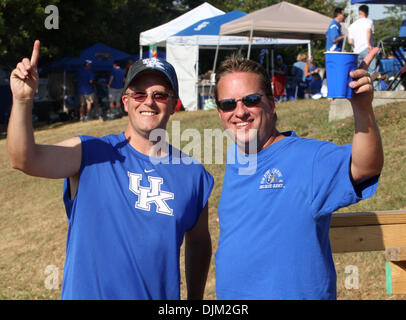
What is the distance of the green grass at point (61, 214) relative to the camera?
5.26 meters

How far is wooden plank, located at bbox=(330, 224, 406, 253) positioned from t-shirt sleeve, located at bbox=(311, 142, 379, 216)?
94cm

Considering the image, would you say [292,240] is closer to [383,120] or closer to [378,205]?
[378,205]

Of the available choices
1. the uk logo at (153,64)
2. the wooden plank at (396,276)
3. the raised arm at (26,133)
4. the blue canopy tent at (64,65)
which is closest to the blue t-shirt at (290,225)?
the uk logo at (153,64)

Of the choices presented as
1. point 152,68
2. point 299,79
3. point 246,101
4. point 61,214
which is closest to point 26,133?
point 152,68

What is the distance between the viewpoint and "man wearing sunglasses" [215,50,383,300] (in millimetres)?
2199

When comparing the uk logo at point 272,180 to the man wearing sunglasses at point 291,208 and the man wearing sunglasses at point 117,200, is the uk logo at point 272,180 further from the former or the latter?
the man wearing sunglasses at point 117,200

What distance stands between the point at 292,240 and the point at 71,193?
3.53 ft

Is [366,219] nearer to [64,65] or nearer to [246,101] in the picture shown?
[246,101]

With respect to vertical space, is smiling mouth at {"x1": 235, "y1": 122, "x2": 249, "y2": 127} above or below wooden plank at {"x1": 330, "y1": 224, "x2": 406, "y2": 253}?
above

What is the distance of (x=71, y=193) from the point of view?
2523 mm

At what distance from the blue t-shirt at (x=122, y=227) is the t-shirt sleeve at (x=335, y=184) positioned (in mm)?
653

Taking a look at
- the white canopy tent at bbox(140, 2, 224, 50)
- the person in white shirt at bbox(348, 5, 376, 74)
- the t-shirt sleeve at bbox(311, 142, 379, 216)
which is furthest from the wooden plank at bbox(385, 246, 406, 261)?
the white canopy tent at bbox(140, 2, 224, 50)

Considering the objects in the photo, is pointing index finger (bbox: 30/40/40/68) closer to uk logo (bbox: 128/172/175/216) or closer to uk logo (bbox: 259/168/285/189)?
uk logo (bbox: 128/172/175/216)
